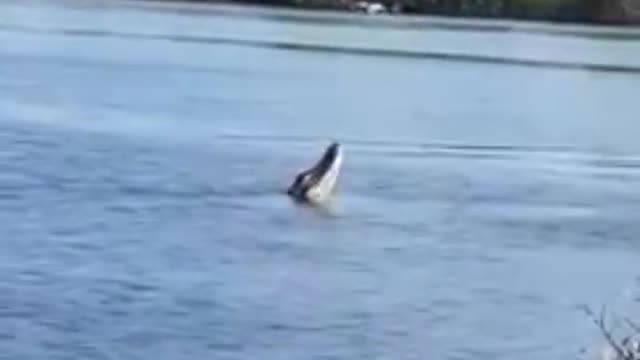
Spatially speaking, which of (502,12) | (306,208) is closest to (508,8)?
(502,12)

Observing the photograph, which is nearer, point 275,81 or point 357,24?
point 275,81

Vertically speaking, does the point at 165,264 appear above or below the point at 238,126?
above

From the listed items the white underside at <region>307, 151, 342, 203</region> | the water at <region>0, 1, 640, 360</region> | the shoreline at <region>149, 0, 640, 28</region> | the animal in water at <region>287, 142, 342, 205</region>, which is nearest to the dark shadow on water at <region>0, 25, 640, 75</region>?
the water at <region>0, 1, 640, 360</region>

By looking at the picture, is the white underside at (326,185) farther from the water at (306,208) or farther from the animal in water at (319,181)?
the water at (306,208)

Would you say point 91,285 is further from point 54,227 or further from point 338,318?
point 54,227

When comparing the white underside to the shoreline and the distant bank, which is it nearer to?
the shoreline

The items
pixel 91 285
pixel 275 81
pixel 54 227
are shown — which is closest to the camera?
pixel 91 285

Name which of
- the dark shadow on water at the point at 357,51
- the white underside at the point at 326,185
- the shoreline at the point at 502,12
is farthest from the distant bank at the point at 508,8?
the white underside at the point at 326,185

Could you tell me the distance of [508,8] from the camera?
8219 centimetres

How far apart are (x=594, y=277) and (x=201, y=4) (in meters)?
55.0

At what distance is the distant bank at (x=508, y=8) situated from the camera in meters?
79.8

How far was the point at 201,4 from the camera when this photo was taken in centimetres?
7669

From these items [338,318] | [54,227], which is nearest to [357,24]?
[54,227]

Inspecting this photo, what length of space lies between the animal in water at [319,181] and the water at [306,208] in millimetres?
215
